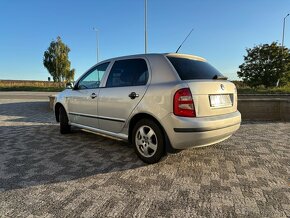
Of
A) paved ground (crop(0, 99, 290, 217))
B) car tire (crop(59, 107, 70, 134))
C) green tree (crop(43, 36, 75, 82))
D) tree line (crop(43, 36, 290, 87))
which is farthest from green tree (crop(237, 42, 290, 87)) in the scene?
green tree (crop(43, 36, 75, 82))

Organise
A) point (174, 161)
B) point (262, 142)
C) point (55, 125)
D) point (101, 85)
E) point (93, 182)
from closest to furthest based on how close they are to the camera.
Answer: point (93, 182) < point (174, 161) < point (101, 85) < point (262, 142) < point (55, 125)

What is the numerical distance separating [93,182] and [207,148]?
241 cm

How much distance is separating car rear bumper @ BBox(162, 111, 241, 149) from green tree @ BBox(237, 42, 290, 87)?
2467cm

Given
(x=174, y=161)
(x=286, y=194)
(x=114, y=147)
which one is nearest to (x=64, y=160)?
(x=114, y=147)

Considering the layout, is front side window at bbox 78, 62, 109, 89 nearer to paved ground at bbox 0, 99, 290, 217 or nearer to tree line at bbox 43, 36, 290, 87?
paved ground at bbox 0, 99, 290, 217

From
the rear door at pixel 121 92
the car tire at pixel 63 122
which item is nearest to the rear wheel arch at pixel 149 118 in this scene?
the rear door at pixel 121 92

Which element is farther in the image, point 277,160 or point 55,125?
point 55,125

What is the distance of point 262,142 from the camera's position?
5.15 metres

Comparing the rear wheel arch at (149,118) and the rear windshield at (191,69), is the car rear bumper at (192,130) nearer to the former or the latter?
the rear wheel arch at (149,118)

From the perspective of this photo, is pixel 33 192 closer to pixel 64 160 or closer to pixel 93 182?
pixel 93 182

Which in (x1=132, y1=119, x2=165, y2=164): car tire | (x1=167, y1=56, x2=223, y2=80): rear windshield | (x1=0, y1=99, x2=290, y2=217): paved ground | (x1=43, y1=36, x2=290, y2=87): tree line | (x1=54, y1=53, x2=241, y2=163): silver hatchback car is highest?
(x1=43, y1=36, x2=290, y2=87): tree line

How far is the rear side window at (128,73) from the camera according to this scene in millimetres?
3932

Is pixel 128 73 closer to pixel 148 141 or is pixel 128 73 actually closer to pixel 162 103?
pixel 162 103

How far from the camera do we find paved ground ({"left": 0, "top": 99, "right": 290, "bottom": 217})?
99.9 inches
